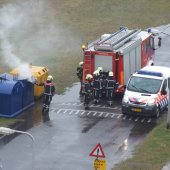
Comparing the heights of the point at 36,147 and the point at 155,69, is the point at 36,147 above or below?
below

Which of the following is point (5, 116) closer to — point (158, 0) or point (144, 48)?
point (144, 48)

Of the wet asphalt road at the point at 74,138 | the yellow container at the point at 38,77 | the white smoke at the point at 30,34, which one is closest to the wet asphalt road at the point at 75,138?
the wet asphalt road at the point at 74,138

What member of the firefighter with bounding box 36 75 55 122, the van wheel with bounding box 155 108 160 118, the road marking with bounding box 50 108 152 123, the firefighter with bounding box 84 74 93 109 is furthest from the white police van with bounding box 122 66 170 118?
the firefighter with bounding box 36 75 55 122

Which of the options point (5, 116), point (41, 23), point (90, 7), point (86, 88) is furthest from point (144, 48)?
A: point (90, 7)

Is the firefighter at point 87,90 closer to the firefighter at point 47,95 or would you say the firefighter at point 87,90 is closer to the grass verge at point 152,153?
the firefighter at point 47,95

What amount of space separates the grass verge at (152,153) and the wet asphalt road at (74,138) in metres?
0.33

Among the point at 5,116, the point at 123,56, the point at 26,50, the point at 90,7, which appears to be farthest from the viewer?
the point at 90,7

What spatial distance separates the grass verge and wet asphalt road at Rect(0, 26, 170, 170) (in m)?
0.33

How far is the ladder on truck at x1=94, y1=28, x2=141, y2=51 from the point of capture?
28266 millimetres

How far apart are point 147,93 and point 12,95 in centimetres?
517

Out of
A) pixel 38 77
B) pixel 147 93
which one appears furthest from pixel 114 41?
pixel 38 77

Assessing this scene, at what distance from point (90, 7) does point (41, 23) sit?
5.93m

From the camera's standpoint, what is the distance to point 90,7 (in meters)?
48.8

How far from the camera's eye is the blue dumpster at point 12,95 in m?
25.6
